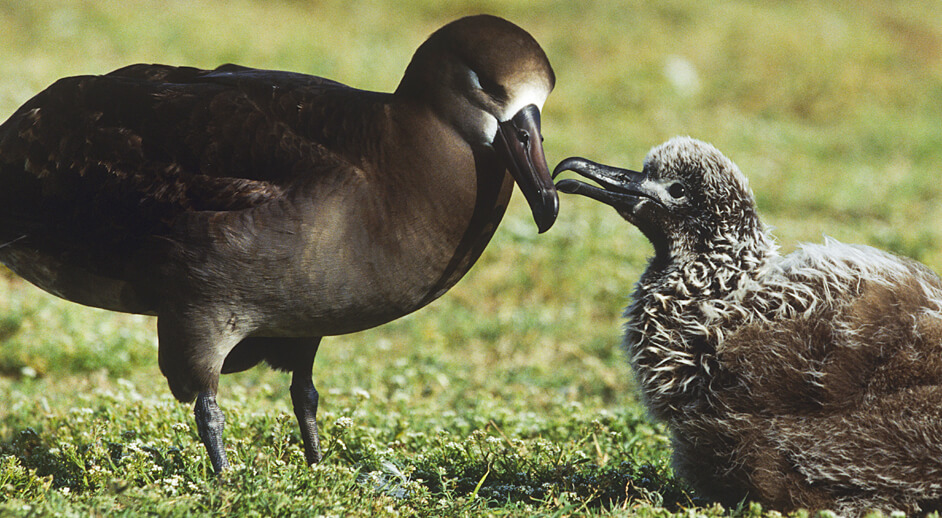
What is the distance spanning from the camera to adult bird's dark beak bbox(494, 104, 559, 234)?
157 inches

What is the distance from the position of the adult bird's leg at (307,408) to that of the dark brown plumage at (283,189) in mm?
589

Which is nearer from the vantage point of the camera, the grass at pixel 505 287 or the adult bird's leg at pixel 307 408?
the grass at pixel 505 287

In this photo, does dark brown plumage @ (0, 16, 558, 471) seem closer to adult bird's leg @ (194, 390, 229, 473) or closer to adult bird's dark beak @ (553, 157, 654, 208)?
adult bird's leg @ (194, 390, 229, 473)

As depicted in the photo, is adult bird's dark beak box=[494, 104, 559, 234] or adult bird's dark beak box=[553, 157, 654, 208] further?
adult bird's dark beak box=[553, 157, 654, 208]

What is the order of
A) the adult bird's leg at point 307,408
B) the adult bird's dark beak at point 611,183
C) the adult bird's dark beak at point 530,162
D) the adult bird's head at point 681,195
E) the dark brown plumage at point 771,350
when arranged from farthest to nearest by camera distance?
the adult bird's leg at point 307,408 < the adult bird's dark beak at point 611,183 < the adult bird's head at point 681,195 < the adult bird's dark beak at point 530,162 < the dark brown plumage at point 771,350

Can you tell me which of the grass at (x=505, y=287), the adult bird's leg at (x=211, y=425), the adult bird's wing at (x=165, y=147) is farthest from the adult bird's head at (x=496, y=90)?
the adult bird's leg at (x=211, y=425)

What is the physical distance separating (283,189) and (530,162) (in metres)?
1.08

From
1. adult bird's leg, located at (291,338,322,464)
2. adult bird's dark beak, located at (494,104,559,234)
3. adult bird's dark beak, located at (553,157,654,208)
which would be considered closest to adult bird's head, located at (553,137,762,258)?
adult bird's dark beak, located at (553,157,654,208)

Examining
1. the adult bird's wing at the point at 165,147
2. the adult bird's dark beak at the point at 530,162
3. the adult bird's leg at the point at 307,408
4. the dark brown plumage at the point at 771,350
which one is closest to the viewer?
the dark brown plumage at the point at 771,350

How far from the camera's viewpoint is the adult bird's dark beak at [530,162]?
399 centimetres

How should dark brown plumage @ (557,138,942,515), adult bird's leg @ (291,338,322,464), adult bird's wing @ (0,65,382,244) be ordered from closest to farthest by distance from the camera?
dark brown plumage @ (557,138,942,515) → adult bird's wing @ (0,65,382,244) → adult bird's leg @ (291,338,322,464)

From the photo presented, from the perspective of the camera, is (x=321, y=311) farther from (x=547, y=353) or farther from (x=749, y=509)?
(x=547, y=353)

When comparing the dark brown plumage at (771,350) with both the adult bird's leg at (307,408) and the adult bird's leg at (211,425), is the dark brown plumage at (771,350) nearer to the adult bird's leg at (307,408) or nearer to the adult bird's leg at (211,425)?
the adult bird's leg at (307,408)

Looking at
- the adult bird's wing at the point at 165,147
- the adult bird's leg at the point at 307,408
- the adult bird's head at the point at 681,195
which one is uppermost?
the adult bird's wing at the point at 165,147
